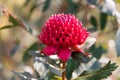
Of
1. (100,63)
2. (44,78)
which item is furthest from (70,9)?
(44,78)

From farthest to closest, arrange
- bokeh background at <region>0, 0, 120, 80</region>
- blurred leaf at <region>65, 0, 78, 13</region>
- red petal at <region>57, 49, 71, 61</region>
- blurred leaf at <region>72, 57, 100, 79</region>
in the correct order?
1. blurred leaf at <region>65, 0, 78, 13</region>
2. bokeh background at <region>0, 0, 120, 80</region>
3. blurred leaf at <region>72, 57, 100, 79</region>
4. red petal at <region>57, 49, 71, 61</region>

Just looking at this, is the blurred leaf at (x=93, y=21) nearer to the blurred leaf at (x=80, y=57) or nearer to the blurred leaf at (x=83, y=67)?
the blurred leaf at (x=83, y=67)

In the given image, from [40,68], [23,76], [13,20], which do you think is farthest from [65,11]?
[23,76]

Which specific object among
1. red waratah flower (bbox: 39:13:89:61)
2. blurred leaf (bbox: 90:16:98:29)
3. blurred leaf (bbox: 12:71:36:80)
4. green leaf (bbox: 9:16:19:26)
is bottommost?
blurred leaf (bbox: 12:71:36:80)

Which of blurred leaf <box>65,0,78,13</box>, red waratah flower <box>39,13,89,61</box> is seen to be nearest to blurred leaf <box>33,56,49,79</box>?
red waratah flower <box>39,13,89,61</box>

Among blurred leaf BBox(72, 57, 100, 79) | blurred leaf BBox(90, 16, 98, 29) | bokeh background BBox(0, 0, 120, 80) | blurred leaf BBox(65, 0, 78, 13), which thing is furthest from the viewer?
blurred leaf BBox(90, 16, 98, 29)

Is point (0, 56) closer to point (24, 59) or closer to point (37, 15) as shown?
point (37, 15)

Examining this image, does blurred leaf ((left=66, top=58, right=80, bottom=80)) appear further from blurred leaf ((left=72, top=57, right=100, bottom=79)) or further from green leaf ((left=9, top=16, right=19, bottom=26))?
green leaf ((left=9, top=16, right=19, bottom=26))

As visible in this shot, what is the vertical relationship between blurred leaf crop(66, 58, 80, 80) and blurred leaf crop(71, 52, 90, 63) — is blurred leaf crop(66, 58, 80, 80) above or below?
above
